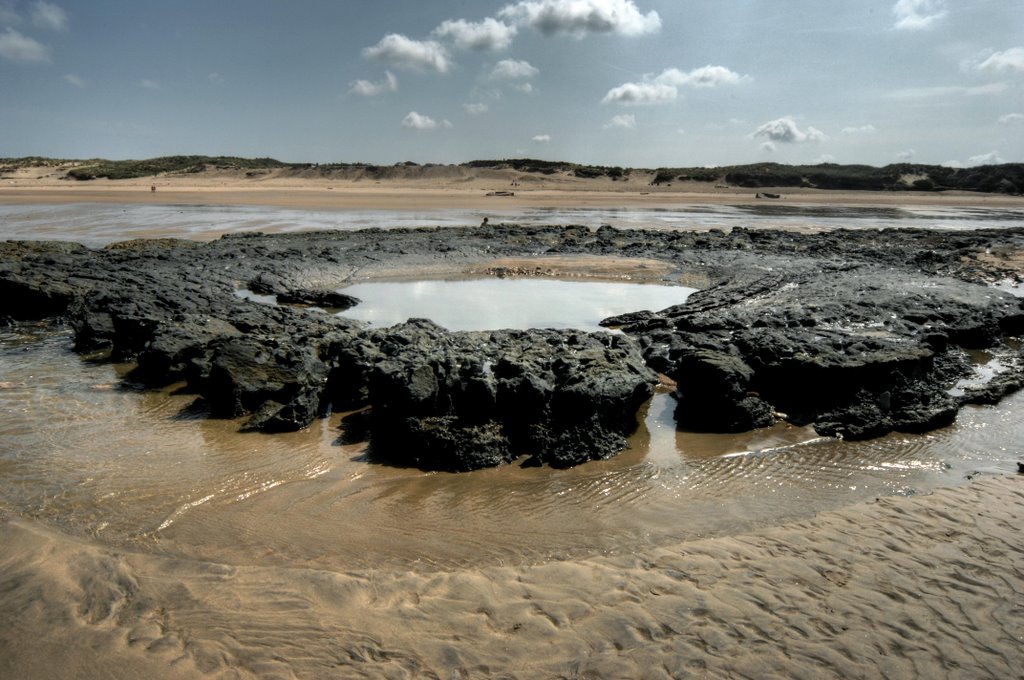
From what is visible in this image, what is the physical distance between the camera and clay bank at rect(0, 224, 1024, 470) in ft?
19.7

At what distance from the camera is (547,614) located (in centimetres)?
365

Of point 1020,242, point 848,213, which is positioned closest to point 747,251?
point 1020,242

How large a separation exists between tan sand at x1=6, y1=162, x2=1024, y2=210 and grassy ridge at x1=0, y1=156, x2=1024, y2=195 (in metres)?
1.79

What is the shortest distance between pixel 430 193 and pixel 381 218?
20292 mm

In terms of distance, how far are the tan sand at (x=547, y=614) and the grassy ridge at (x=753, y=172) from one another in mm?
56246

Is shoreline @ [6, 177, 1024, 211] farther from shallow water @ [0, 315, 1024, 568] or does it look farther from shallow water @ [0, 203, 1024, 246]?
shallow water @ [0, 315, 1024, 568]

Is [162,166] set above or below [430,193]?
above

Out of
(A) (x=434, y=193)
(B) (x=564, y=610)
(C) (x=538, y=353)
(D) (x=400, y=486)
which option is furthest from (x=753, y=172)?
(B) (x=564, y=610)

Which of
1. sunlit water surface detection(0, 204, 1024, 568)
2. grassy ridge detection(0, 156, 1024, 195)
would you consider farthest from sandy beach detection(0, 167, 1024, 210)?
sunlit water surface detection(0, 204, 1024, 568)

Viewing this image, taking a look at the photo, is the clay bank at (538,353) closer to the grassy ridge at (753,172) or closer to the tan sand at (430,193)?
the tan sand at (430,193)

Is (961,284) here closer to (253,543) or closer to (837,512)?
(837,512)

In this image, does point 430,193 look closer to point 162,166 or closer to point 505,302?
point 162,166

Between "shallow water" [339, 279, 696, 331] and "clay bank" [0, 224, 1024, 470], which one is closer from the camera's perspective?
"clay bank" [0, 224, 1024, 470]

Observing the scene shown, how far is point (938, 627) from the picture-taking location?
362 cm
